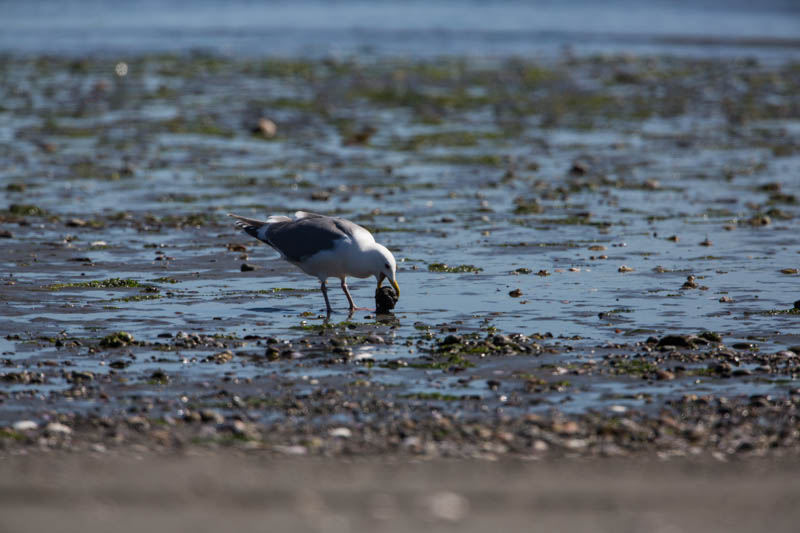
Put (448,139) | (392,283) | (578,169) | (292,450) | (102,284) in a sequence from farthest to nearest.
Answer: (448,139)
(578,169)
(102,284)
(392,283)
(292,450)

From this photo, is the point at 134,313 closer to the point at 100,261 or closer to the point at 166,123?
the point at 100,261

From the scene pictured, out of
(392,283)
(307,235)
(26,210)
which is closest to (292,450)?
(392,283)

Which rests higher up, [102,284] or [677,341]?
[677,341]

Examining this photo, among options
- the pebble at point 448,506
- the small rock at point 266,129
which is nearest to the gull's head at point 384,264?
the pebble at point 448,506

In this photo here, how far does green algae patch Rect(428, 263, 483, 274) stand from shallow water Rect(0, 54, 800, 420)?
0.40 feet

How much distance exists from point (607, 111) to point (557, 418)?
19602mm

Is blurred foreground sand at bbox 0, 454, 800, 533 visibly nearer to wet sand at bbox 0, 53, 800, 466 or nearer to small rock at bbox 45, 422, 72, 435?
wet sand at bbox 0, 53, 800, 466

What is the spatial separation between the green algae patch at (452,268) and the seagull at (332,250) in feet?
4.34

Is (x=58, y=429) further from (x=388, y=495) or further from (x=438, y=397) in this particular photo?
(x=438, y=397)

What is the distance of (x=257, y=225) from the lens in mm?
12375

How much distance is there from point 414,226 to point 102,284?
4440 mm

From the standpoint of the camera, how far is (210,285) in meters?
12.1

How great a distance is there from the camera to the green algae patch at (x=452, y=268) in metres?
12.6

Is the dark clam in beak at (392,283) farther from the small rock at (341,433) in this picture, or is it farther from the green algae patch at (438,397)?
the small rock at (341,433)
